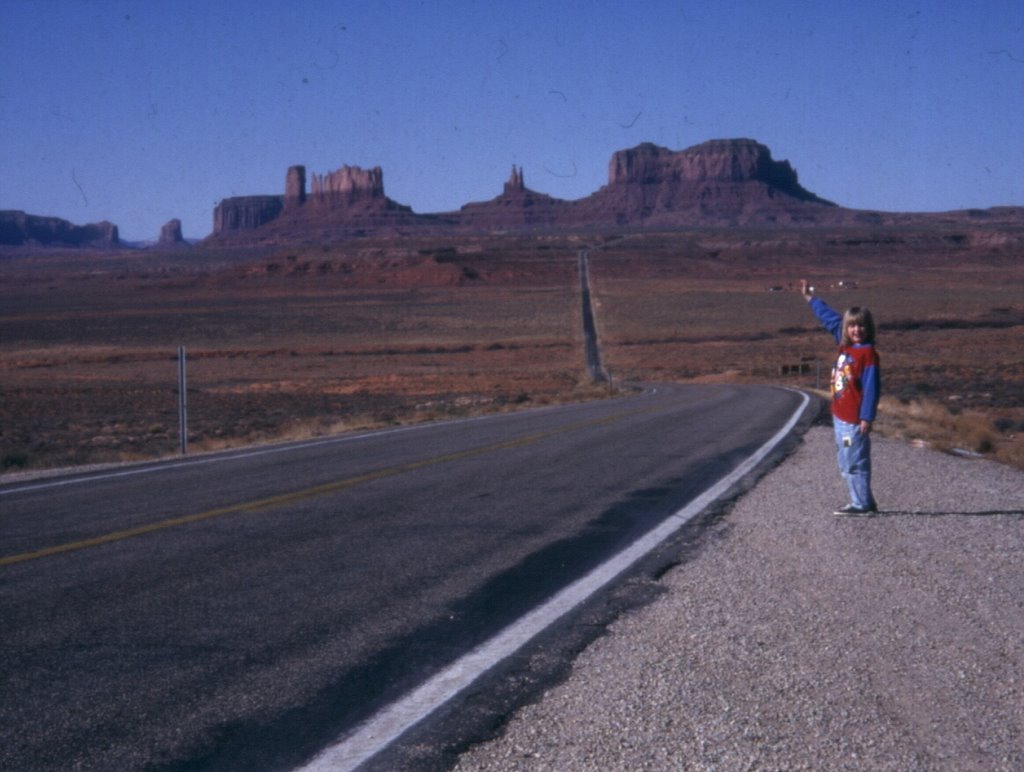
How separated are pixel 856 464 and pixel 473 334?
63901 millimetres

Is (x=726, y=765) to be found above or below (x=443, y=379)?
above

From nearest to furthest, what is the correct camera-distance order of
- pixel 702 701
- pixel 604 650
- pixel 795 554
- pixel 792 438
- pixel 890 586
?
pixel 702 701 → pixel 604 650 → pixel 890 586 → pixel 795 554 → pixel 792 438

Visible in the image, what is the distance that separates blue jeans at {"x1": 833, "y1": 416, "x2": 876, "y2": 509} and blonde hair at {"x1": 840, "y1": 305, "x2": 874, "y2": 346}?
0.65 meters

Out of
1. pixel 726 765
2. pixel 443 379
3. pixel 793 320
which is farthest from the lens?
pixel 793 320

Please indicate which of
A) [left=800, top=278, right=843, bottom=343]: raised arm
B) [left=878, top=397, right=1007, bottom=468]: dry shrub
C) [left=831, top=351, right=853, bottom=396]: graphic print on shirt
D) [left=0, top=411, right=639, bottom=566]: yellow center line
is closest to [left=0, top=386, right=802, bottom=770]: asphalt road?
[left=0, top=411, right=639, bottom=566]: yellow center line

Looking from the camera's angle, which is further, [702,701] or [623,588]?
[623,588]

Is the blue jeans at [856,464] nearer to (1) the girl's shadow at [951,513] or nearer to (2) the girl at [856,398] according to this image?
(2) the girl at [856,398]

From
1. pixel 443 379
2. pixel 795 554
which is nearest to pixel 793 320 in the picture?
pixel 443 379

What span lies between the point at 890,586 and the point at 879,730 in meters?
2.45

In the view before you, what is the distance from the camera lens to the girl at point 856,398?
891 cm

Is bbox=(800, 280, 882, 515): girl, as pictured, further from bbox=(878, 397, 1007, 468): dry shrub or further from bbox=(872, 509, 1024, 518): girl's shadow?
bbox=(878, 397, 1007, 468): dry shrub

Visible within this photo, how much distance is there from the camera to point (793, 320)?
7769 centimetres

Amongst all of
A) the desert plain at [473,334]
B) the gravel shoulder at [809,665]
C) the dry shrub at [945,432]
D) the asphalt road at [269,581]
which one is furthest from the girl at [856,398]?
the dry shrub at [945,432]

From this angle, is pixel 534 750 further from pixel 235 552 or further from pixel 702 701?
pixel 235 552
